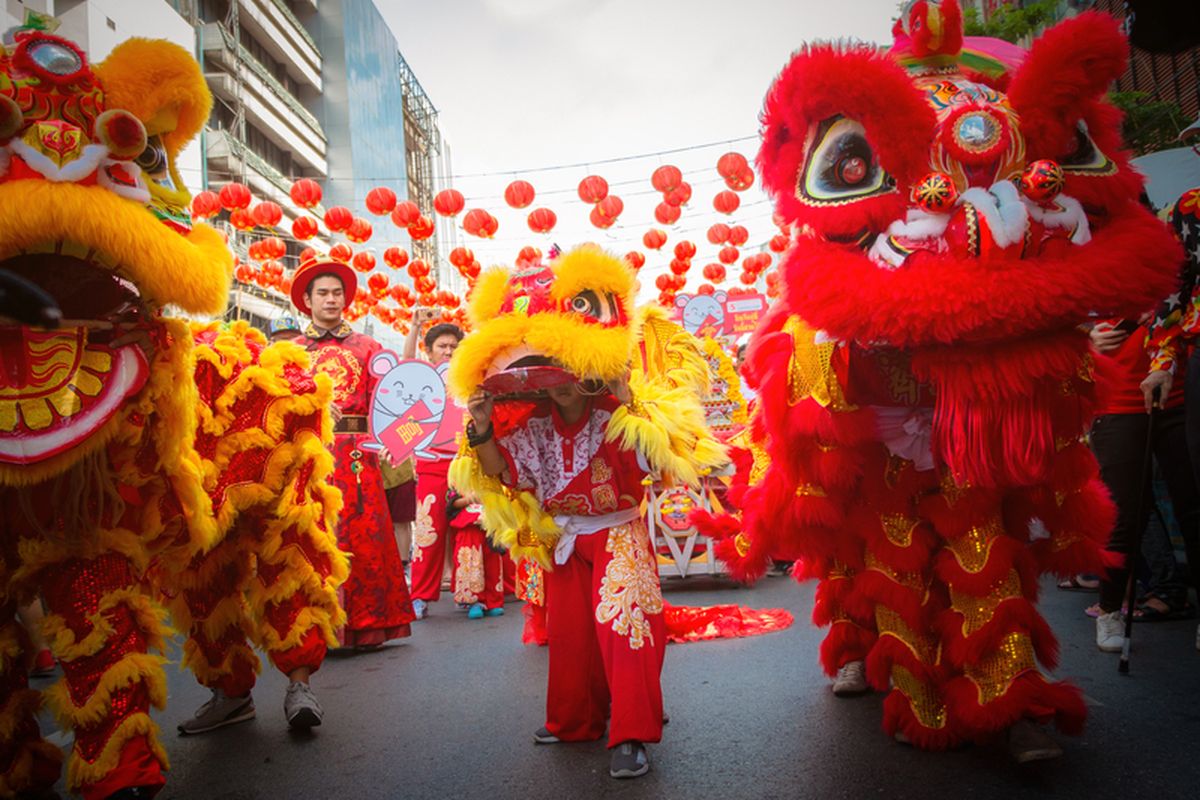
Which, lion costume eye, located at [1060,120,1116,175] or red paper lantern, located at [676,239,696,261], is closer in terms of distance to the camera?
lion costume eye, located at [1060,120,1116,175]

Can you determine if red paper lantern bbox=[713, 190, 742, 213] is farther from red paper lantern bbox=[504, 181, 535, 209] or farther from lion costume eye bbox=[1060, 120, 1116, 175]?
lion costume eye bbox=[1060, 120, 1116, 175]

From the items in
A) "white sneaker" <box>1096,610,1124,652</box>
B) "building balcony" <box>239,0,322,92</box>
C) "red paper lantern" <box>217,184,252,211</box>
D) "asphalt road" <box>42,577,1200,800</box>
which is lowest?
"asphalt road" <box>42,577,1200,800</box>

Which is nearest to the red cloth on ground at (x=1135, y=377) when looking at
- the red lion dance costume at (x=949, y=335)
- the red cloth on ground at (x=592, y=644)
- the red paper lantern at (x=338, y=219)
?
the red lion dance costume at (x=949, y=335)

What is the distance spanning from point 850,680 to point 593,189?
11.0 meters

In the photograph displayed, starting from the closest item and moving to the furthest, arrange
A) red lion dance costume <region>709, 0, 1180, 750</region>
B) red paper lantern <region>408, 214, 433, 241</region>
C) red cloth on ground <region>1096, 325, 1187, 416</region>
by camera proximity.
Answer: red lion dance costume <region>709, 0, 1180, 750</region> < red cloth on ground <region>1096, 325, 1187, 416</region> < red paper lantern <region>408, 214, 433, 241</region>

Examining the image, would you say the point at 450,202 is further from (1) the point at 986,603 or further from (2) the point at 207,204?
(1) the point at 986,603

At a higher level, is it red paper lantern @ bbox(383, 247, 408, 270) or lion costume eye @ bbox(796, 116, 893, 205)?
red paper lantern @ bbox(383, 247, 408, 270)

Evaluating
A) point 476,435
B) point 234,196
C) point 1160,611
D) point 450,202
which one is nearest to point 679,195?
point 450,202


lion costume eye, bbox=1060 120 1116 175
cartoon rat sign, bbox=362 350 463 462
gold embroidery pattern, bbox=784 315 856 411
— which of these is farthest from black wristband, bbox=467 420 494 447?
lion costume eye, bbox=1060 120 1116 175

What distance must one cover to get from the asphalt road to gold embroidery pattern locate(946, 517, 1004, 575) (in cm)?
58

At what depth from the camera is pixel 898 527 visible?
2.87 m

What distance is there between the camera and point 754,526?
10.2ft

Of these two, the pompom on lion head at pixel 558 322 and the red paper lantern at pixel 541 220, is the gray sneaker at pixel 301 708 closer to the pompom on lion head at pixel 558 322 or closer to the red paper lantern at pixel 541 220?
the pompom on lion head at pixel 558 322

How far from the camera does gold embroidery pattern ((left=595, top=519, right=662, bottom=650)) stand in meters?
2.94
